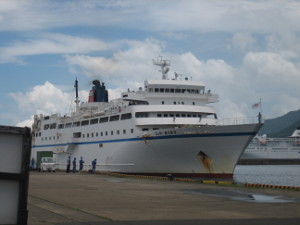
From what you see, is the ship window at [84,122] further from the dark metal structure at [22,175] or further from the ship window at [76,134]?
the dark metal structure at [22,175]

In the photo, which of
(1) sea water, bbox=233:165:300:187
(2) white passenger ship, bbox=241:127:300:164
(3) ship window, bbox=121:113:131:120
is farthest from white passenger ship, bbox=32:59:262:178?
(2) white passenger ship, bbox=241:127:300:164

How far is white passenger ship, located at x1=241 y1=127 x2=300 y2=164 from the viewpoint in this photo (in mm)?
135750

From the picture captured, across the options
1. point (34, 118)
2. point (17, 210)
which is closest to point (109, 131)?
point (34, 118)

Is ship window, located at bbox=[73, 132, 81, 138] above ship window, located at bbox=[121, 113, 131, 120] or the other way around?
the other way around

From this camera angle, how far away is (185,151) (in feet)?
117

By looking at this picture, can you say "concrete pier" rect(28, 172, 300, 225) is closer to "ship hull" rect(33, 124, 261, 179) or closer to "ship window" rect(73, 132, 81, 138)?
"ship hull" rect(33, 124, 261, 179)

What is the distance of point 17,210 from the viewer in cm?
488

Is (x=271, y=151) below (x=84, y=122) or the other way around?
the other way around

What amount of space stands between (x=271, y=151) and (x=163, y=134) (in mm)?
107845

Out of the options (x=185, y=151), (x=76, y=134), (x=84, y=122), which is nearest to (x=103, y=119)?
(x=84, y=122)

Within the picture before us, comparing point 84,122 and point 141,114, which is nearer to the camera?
point 141,114

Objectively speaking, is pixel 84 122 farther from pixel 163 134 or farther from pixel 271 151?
pixel 271 151

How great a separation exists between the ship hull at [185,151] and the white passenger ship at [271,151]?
326 feet

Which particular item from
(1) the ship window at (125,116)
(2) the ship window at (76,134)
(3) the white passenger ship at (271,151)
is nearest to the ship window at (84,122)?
(2) the ship window at (76,134)
